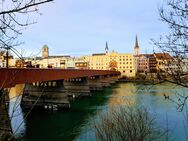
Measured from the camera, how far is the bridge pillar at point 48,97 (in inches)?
1601

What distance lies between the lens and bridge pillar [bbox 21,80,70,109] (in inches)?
1601

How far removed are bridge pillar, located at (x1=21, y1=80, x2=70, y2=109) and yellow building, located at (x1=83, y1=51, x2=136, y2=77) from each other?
10801cm

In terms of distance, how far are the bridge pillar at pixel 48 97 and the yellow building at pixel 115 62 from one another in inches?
4252

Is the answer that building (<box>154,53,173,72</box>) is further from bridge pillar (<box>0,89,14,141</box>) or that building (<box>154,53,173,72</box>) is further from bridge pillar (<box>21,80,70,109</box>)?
bridge pillar (<box>21,80,70,109</box>)

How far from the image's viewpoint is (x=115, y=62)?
154750 mm

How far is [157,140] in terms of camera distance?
17406 millimetres

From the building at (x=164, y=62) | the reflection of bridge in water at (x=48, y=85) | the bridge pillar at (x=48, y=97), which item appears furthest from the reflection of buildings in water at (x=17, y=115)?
the bridge pillar at (x=48, y=97)

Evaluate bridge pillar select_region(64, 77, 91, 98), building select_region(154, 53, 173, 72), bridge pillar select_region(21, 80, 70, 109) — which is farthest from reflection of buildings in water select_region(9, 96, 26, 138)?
bridge pillar select_region(64, 77, 91, 98)

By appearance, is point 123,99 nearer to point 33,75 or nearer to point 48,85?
point 48,85

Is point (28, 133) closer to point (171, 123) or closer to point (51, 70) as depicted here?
point (51, 70)

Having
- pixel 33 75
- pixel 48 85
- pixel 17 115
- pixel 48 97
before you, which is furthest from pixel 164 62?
pixel 48 85

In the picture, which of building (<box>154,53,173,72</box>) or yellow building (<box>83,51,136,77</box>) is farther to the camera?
yellow building (<box>83,51,136,77</box>)

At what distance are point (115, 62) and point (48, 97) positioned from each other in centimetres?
11453

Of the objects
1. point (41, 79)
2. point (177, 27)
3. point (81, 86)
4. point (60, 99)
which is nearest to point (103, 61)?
point (81, 86)
